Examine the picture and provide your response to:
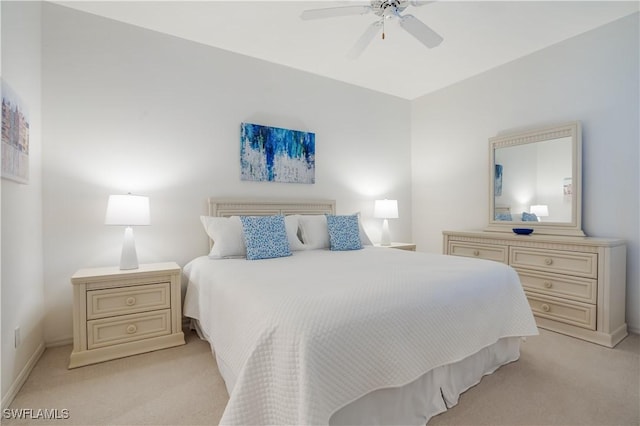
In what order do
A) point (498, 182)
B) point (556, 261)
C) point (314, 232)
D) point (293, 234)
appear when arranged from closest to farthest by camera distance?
point (556, 261)
point (293, 234)
point (314, 232)
point (498, 182)

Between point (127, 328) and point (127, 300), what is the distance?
0.21 metres

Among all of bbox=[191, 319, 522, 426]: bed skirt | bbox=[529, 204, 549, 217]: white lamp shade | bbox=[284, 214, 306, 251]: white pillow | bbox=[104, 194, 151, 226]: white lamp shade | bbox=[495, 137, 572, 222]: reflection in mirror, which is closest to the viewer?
Result: bbox=[191, 319, 522, 426]: bed skirt

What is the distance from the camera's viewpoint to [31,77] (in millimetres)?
2160

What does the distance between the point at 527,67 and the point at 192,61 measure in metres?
3.58

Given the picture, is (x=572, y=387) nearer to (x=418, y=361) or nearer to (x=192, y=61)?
(x=418, y=361)

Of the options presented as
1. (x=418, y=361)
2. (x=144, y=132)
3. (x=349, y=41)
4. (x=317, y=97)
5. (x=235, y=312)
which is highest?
(x=349, y=41)

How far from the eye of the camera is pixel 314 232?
306cm

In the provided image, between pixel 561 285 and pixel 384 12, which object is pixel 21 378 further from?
pixel 561 285

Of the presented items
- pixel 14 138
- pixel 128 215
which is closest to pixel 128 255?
pixel 128 215

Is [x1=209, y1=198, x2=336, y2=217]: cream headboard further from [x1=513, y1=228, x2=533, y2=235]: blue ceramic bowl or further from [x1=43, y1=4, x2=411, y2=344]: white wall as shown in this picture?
[x1=513, y1=228, x2=533, y2=235]: blue ceramic bowl

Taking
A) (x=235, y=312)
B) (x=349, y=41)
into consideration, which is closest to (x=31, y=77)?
(x=235, y=312)

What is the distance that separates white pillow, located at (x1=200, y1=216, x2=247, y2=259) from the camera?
2.62 meters

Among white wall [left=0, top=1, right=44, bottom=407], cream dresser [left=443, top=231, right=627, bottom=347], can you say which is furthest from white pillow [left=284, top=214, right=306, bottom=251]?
cream dresser [left=443, top=231, right=627, bottom=347]

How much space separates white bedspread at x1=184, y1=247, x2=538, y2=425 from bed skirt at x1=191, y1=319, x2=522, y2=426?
0.43 feet
